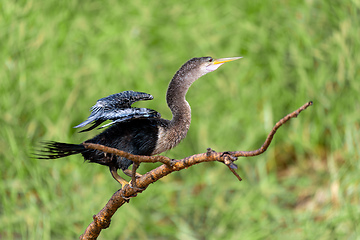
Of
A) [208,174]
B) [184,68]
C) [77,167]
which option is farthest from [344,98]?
[184,68]

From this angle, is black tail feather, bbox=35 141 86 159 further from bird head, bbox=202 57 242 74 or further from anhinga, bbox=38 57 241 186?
bird head, bbox=202 57 242 74

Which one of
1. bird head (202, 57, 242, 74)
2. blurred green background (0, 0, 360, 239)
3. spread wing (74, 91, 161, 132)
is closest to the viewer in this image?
spread wing (74, 91, 161, 132)

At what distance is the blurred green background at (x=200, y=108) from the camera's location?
5680 mm

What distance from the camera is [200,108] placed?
6410mm

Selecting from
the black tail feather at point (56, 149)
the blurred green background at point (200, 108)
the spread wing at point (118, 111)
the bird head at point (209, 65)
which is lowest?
the black tail feather at point (56, 149)

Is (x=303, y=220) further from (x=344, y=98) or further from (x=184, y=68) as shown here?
(x=184, y=68)

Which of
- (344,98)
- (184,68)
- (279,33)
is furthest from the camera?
(279,33)

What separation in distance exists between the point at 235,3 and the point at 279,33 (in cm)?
68

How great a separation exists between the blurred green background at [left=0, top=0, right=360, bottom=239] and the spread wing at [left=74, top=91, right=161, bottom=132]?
11.1ft

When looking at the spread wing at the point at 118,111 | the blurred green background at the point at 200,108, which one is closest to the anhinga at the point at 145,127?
the spread wing at the point at 118,111

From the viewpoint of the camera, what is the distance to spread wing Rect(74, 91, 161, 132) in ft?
6.73

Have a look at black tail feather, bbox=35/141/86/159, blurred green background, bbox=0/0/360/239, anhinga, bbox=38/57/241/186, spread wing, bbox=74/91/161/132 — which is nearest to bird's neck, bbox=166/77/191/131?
anhinga, bbox=38/57/241/186

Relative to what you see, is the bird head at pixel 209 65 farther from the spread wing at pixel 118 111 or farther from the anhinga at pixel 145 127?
the spread wing at pixel 118 111

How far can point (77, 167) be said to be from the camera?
5871 millimetres
